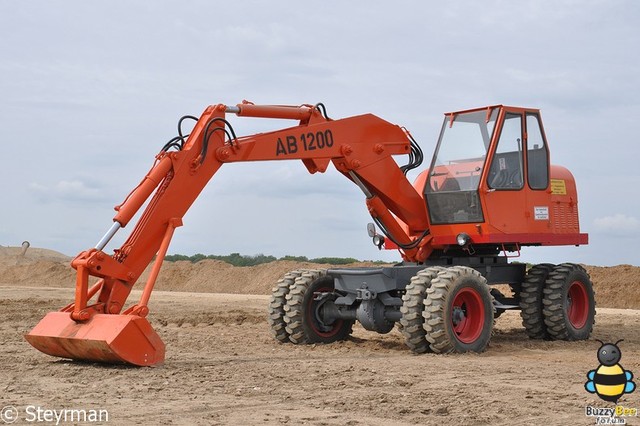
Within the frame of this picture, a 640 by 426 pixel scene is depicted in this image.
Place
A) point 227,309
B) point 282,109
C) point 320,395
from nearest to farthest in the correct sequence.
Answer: point 320,395, point 282,109, point 227,309

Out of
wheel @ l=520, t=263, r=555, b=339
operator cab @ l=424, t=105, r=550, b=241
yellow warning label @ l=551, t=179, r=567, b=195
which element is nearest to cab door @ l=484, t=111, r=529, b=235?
operator cab @ l=424, t=105, r=550, b=241

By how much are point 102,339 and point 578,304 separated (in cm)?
845

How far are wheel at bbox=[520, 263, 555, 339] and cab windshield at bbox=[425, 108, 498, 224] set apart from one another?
1.81 m

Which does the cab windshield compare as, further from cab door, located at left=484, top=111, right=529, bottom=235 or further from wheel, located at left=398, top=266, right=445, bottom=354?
wheel, located at left=398, top=266, right=445, bottom=354

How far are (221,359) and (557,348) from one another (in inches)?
205

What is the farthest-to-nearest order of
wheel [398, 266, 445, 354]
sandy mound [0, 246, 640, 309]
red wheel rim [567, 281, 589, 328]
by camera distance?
sandy mound [0, 246, 640, 309] → red wheel rim [567, 281, 589, 328] → wheel [398, 266, 445, 354]

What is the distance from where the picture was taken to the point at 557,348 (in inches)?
532

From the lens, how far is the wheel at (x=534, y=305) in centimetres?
1434

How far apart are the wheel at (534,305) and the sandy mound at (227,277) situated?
11.1 meters

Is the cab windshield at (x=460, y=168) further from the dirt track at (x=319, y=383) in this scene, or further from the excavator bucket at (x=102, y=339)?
the excavator bucket at (x=102, y=339)

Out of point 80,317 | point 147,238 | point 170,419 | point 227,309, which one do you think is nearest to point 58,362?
point 80,317

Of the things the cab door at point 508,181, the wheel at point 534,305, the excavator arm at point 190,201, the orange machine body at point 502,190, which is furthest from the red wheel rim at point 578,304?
the excavator arm at point 190,201

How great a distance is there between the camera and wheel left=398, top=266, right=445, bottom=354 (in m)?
12.1

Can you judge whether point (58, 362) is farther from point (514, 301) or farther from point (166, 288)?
point (166, 288)
